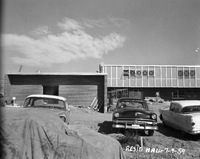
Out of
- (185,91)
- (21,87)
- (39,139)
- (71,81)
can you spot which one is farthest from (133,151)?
(185,91)

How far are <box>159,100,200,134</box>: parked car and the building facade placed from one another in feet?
61.7

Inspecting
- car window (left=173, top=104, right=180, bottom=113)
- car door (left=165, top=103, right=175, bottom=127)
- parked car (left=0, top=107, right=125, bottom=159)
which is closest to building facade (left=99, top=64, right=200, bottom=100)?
car door (left=165, top=103, right=175, bottom=127)

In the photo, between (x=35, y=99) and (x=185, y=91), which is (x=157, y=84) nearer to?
(x=185, y=91)

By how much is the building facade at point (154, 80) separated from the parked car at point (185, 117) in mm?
18800

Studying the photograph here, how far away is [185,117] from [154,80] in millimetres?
22078

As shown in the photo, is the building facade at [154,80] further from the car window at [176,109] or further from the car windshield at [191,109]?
the car windshield at [191,109]

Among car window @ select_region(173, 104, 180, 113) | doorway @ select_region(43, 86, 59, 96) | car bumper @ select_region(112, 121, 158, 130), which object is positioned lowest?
car bumper @ select_region(112, 121, 158, 130)

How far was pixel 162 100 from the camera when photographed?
91.2 feet

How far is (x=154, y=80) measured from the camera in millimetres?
28719

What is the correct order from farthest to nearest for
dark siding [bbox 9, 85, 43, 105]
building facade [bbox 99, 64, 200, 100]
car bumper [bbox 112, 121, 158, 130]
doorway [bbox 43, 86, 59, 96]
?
building facade [bbox 99, 64, 200, 100] → doorway [bbox 43, 86, 59, 96] → dark siding [bbox 9, 85, 43, 105] → car bumper [bbox 112, 121, 158, 130]

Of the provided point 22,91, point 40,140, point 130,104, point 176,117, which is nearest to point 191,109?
point 176,117

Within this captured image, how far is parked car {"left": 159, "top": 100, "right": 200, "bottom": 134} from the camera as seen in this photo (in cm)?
685

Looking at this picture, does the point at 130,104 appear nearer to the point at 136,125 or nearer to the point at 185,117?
the point at 136,125

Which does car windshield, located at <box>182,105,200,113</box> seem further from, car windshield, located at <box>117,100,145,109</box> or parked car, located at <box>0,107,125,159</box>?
parked car, located at <box>0,107,125,159</box>
